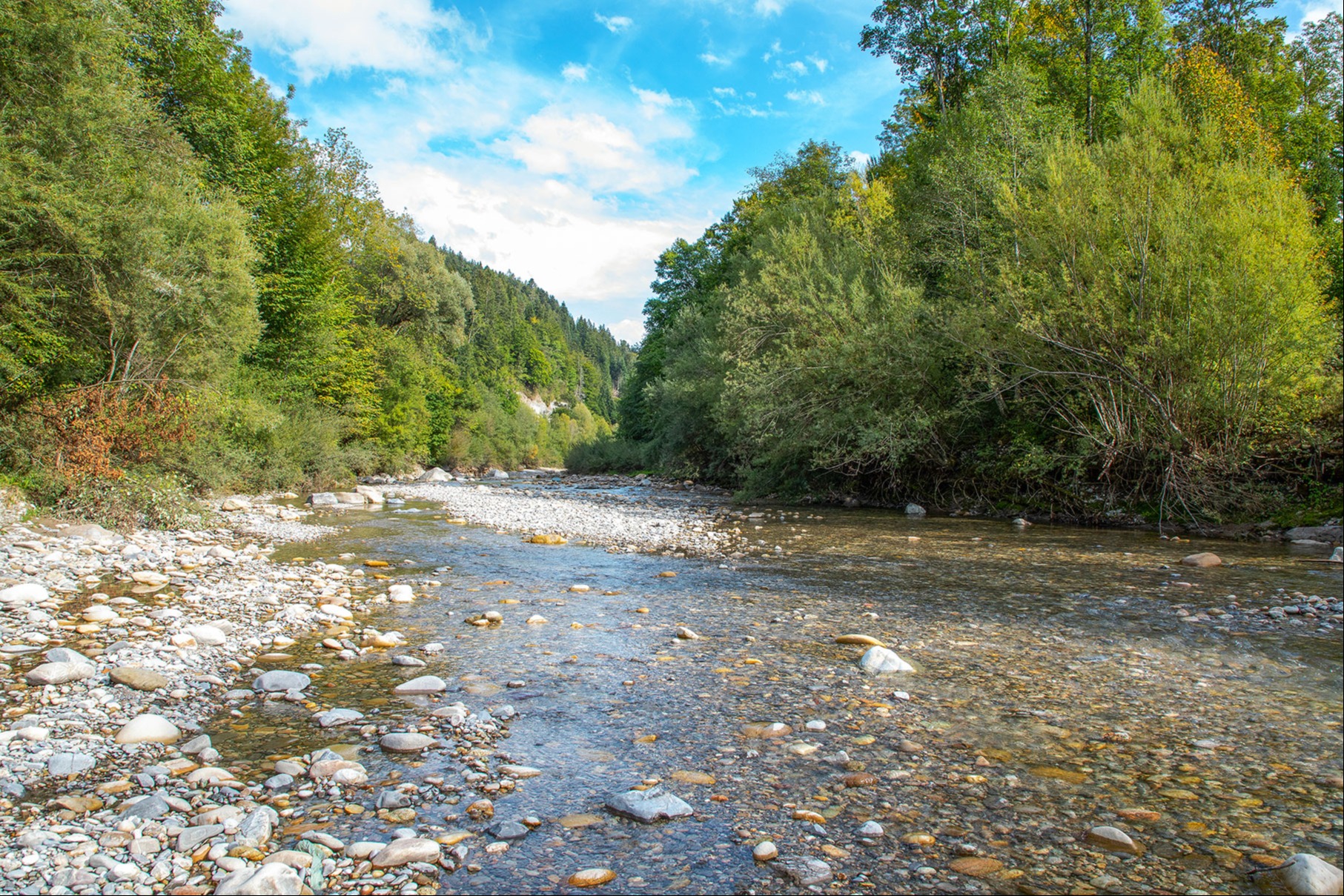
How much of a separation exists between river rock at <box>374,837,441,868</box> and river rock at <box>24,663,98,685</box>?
3155 millimetres

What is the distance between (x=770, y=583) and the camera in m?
8.62

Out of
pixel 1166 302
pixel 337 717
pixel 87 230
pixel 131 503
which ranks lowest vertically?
pixel 337 717

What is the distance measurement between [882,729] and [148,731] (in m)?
4.00

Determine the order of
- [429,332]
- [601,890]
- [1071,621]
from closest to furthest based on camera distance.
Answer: [601,890], [1071,621], [429,332]

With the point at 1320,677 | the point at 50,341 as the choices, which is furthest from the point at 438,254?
the point at 1320,677

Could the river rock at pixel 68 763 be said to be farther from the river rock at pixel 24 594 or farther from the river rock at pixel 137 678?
the river rock at pixel 24 594

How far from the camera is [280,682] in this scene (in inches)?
→ 181

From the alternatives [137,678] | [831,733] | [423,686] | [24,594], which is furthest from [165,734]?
[24,594]

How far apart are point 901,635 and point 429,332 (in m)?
36.0

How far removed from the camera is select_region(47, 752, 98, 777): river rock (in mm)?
3230

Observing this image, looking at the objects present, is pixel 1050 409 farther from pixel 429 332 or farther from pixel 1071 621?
pixel 429 332

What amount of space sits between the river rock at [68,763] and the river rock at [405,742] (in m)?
1.28

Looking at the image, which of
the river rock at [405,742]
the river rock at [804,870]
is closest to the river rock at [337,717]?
the river rock at [405,742]

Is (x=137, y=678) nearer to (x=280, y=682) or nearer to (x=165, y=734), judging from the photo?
(x=280, y=682)
